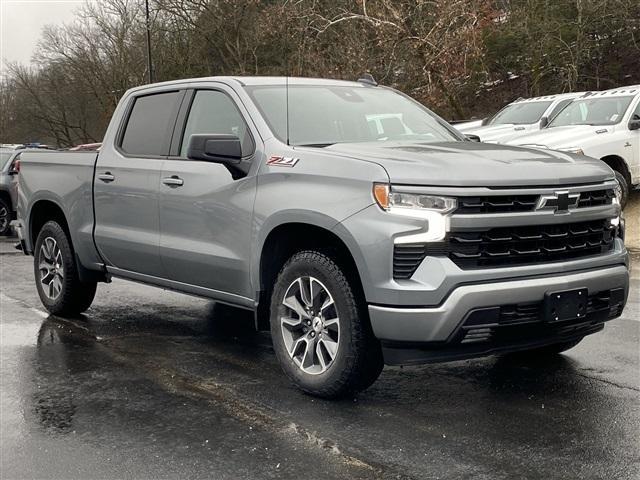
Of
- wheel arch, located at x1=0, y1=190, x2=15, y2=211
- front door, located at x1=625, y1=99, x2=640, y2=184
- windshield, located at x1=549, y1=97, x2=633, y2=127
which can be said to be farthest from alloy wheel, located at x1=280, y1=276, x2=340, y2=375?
wheel arch, located at x1=0, y1=190, x2=15, y2=211

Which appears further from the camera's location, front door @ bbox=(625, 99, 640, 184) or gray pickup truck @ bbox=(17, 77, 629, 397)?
front door @ bbox=(625, 99, 640, 184)

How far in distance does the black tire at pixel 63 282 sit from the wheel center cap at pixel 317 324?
3.07 m

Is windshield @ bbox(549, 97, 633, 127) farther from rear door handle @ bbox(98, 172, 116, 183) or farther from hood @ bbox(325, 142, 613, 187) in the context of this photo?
rear door handle @ bbox(98, 172, 116, 183)

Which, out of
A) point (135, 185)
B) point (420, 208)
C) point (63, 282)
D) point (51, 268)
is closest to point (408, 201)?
point (420, 208)

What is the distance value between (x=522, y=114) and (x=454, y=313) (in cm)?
1121

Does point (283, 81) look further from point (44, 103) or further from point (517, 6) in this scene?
point (44, 103)

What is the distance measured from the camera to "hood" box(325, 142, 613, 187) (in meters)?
4.10

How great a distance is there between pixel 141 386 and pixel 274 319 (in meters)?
0.95

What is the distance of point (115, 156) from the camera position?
6.35 m

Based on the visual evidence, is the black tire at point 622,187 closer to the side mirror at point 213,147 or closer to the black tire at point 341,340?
the black tire at point 341,340

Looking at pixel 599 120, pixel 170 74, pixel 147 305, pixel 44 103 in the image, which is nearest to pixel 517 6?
pixel 599 120

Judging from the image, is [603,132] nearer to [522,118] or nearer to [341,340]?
[522,118]

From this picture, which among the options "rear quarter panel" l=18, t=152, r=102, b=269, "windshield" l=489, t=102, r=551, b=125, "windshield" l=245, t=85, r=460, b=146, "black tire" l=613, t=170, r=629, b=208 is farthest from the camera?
"windshield" l=489, t=102, r=551, b=125

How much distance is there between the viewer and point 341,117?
5.44m
